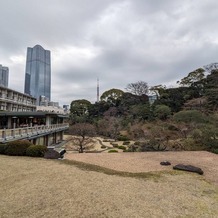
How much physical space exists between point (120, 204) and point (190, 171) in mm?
4794

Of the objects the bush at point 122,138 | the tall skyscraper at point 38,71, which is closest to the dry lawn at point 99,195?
the bush at point 122,138

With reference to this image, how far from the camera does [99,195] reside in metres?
4.78

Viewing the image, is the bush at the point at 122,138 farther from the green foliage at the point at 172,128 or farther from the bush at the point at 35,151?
the bush at the point at 35,151

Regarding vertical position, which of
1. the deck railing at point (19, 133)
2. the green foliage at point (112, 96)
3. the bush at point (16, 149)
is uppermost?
the green foliage at point (112, 96)

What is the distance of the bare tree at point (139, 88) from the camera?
144 feet

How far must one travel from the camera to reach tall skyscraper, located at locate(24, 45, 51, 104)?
284 feet

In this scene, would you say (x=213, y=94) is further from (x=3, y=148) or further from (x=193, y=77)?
(x=3, y=148)

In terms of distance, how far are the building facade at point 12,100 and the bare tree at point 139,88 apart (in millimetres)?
25058

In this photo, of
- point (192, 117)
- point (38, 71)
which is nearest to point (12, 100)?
point (192, 117)

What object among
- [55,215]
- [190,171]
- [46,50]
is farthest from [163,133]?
[46,50]

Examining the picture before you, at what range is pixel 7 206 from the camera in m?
4.11

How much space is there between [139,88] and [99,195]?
40893 mm

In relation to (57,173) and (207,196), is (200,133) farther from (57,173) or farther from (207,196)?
(57,173)

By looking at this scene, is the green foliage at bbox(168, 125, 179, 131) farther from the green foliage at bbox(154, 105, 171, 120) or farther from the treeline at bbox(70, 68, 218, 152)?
the green foliage at bbox(154, 105, 171, 120)
